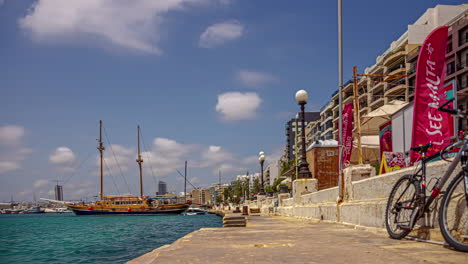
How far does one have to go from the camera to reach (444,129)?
866 centimetres

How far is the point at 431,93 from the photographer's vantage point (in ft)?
29.1

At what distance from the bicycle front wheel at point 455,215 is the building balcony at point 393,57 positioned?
181 ft

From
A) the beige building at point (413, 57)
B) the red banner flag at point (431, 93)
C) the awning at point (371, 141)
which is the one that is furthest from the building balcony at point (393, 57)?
the red banner flag at point (431, 93)

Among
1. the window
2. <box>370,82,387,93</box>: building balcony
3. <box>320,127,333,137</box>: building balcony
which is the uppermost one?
<box>370,82,387,93</box>: building balcony

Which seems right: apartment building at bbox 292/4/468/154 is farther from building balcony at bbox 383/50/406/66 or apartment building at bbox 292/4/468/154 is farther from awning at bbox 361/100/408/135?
awning at bbox 361/100/408/135

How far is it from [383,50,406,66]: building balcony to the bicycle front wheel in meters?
55.2

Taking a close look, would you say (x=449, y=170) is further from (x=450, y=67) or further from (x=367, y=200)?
(x=450, y=67)

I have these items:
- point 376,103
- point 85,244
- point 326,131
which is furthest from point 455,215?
point 326,131

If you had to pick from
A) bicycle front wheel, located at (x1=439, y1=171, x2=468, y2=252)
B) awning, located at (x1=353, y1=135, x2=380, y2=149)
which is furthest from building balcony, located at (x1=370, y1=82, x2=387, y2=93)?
bicycle front wheel, located at (x1=439, y1=171, x2=468, y2=252)

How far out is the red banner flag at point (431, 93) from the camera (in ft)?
28.6

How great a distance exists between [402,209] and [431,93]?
14.3 ft

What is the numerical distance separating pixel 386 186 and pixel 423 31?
51.6 meters

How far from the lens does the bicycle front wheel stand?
3.76 metres

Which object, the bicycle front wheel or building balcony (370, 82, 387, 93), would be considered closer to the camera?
the bicycle front wheel
